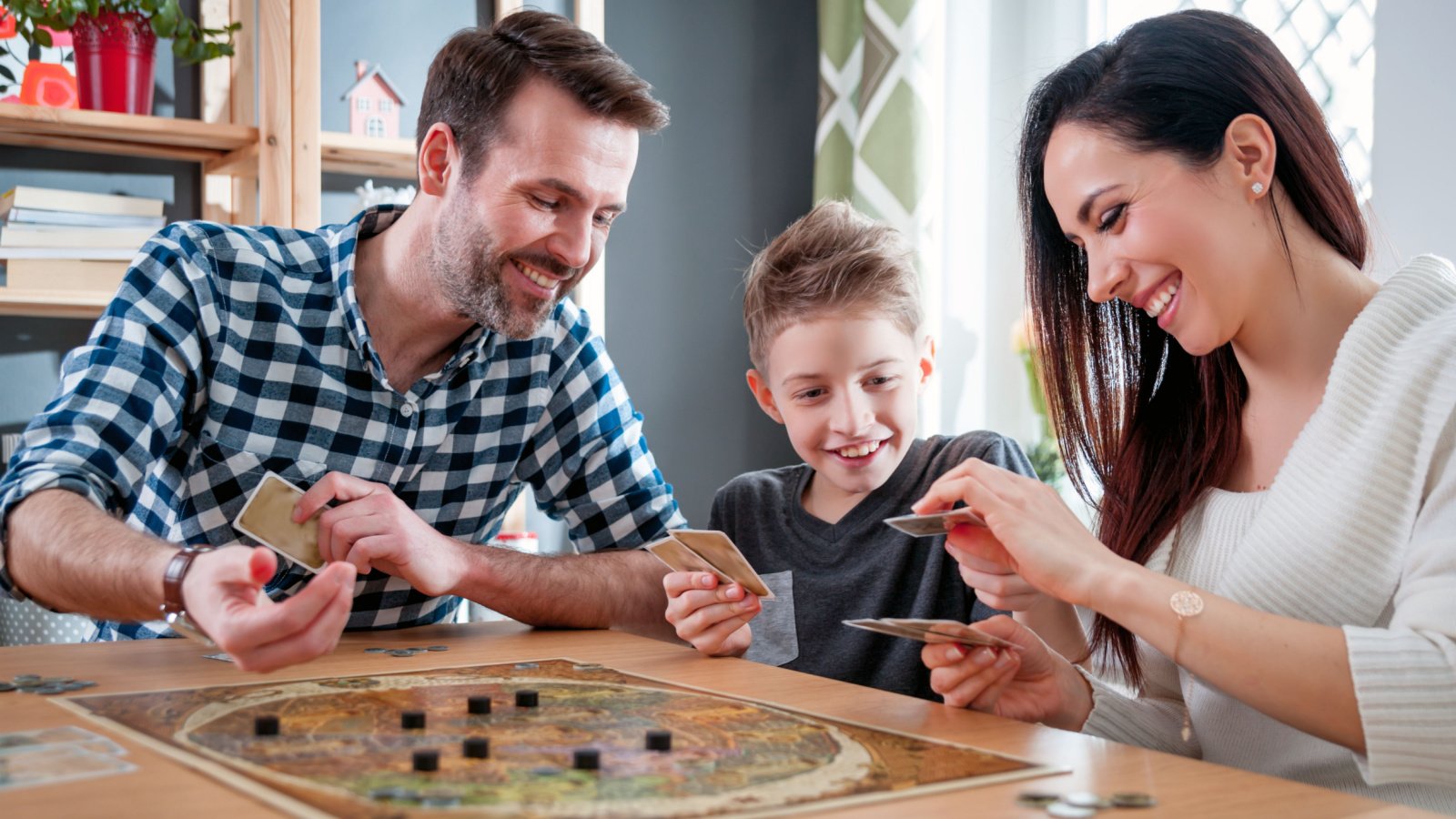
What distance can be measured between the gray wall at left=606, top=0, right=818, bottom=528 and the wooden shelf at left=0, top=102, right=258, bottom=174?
3.65 feet

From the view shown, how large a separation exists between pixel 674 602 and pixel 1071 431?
2.05 feet

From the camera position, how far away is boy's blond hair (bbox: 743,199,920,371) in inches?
78.9

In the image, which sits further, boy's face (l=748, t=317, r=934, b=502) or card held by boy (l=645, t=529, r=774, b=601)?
boy's face (l=748, t=317, r=934, b=502)

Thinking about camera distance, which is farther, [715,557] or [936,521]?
[715,557]

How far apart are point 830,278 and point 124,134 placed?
1.94 meters

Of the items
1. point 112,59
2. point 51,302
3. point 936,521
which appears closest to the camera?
point 936,521

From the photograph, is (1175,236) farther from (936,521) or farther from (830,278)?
(830,278)

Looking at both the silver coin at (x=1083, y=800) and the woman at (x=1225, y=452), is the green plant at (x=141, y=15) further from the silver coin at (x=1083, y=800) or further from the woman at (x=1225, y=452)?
Result: the silver coin at (x=1083, y=800)

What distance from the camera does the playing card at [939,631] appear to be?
1254 millimetres

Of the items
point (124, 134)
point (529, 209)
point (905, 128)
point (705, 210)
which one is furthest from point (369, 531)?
point (705, 210)

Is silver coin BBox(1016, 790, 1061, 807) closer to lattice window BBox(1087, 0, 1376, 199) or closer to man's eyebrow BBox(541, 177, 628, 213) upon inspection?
man's eyebrow BBox(541, 177, 628, 213)

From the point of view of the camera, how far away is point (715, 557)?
63.5 inches

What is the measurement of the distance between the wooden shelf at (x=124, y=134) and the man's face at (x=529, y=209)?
126 cm

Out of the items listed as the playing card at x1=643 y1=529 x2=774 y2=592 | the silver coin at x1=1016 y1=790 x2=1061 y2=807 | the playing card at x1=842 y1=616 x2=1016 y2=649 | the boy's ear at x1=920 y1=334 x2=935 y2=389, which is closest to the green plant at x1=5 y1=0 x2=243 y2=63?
the boy's ear at x1=920 y1=334 x2=935 y2=389
